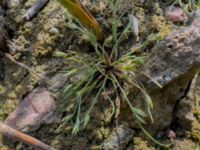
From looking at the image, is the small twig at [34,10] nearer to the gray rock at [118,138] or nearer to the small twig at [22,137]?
the small twig at [22,137]

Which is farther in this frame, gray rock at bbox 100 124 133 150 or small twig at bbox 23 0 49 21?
small twig at bbox 23 0 49 21

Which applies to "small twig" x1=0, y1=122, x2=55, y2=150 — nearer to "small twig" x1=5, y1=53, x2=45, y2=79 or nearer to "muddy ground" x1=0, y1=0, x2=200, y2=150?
"muddy ground" x1=0, y1=0, x2=200, y2=150

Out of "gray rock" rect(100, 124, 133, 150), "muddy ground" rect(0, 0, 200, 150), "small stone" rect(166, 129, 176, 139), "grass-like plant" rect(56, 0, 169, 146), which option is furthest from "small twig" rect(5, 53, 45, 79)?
"small stone" rect(166, 129, 176, 139)

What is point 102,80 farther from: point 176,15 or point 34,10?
point 34,10

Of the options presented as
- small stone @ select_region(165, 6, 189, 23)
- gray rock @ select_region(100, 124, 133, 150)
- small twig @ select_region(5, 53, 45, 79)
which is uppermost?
small twig @ select_region(5, 53, 45, 79)

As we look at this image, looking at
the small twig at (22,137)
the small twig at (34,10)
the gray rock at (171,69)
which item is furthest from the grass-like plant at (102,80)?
the small twig at (34,10)

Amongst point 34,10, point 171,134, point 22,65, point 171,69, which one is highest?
point 34,10

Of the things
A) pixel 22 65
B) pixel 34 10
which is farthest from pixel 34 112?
pixel 34 10
